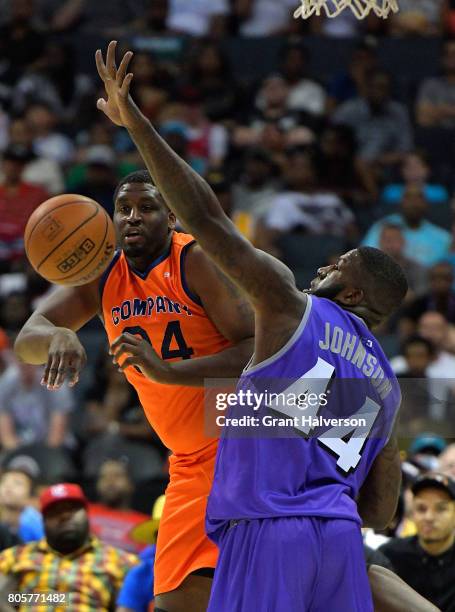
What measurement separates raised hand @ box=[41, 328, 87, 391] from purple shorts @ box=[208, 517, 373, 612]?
35.0 inches

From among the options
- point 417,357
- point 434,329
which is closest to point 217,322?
point 417,357

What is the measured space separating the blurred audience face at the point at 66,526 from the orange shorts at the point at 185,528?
2.44 meters

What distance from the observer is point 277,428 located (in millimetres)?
4379

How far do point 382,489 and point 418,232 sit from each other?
7188mm

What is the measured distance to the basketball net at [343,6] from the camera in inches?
218

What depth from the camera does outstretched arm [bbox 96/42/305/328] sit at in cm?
421

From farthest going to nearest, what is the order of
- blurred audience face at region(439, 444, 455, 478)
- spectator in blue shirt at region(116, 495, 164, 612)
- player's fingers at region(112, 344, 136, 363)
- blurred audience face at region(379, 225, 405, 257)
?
blurred audience face at region(379, 225, 405, 257), blurred audience face at region(439, 444, 455, 478), spectator in blue shirt at region(116, 495, 164, 612), player's fingers at region(112, 344, 136, 363)

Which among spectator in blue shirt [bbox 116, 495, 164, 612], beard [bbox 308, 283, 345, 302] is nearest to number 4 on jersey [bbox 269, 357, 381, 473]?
beard [bbox 308, 283, 345, 302]

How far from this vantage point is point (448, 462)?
7.92m

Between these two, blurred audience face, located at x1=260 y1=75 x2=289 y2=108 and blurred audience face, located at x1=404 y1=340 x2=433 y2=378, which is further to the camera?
blurred audience face, located at x1=260 y1=75 x2=289 y2=108

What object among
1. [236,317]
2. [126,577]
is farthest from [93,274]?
[126,577]

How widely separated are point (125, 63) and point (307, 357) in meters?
1.21

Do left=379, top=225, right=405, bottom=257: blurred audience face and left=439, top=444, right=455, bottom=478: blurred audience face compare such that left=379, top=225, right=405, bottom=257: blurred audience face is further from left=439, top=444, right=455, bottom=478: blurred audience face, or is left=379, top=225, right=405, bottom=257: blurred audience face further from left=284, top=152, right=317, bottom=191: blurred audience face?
left=439, top=444, right=455, bottom=478: blurred audience face

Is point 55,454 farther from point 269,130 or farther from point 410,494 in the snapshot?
point 269,130
